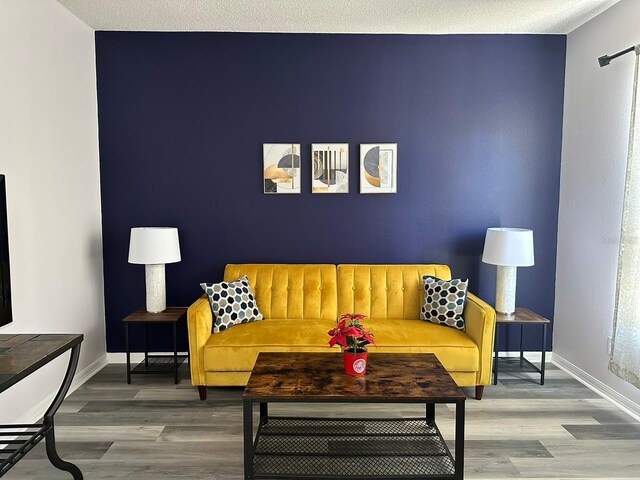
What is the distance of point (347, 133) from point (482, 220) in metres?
1.40

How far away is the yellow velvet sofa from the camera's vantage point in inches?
127

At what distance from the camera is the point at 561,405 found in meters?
3.23

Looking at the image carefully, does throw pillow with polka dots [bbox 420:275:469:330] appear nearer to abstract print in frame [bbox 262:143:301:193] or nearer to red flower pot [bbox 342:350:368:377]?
red flower pot [bbox 342:350:368:377]

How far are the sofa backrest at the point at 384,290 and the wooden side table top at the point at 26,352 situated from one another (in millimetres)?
2113

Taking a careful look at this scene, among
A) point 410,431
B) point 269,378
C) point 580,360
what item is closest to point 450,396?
point 410,431

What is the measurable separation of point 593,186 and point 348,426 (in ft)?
8.39

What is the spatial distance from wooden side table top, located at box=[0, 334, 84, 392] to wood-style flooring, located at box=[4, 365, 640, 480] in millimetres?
715

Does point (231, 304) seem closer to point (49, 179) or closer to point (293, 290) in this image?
point (293, 290)

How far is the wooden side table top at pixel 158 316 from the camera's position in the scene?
11.6 feet

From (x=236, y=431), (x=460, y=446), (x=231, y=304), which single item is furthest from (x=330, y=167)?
(x=460, y=446)

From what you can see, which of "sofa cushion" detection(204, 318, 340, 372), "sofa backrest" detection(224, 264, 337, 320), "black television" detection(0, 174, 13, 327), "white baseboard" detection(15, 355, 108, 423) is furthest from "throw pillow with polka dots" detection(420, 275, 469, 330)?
"black television" detection(0, 174, 13, 327)

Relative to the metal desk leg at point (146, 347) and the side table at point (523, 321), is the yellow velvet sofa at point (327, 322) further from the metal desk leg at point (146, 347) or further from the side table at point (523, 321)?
the metal desk leg at point (146, 347)

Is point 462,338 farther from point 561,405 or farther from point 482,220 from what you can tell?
point 482,220

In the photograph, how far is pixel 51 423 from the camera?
2.24 m
